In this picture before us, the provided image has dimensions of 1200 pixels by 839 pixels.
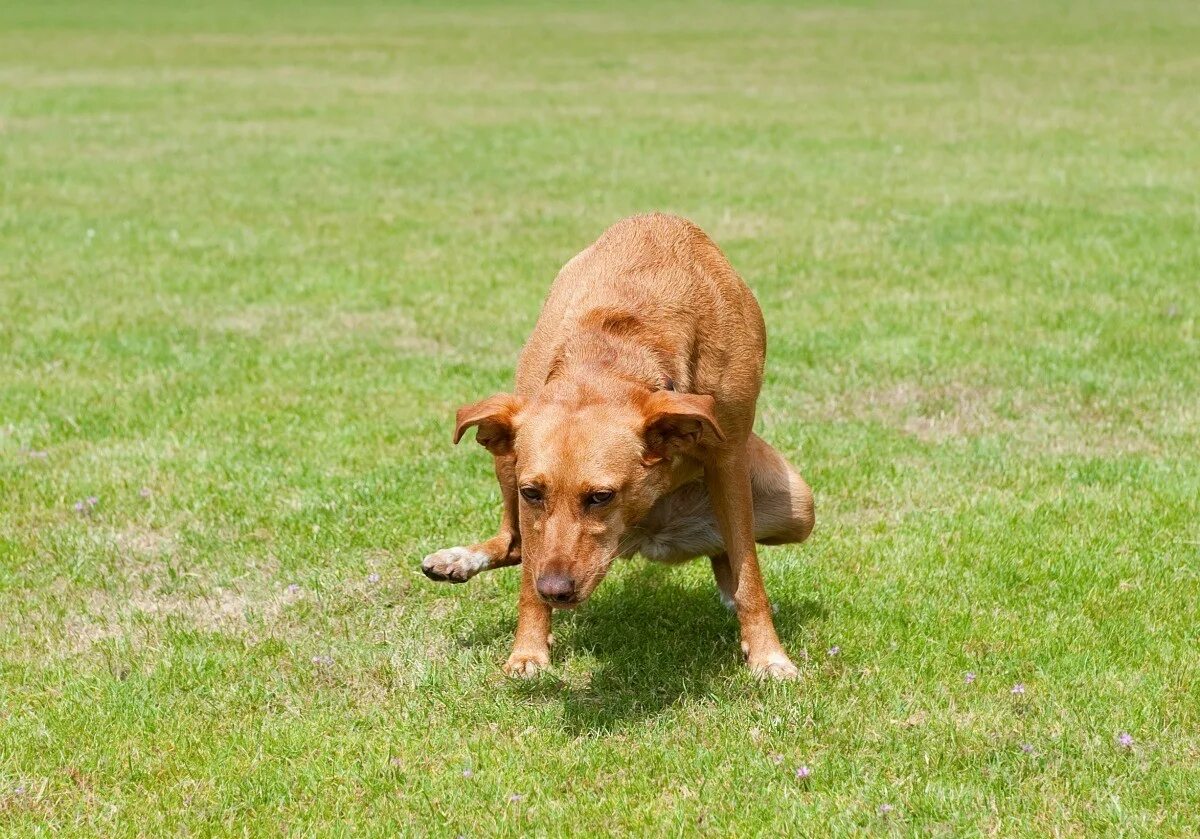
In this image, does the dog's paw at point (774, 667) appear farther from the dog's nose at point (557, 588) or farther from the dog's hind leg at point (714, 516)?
the dog's nose at point (557, 588)

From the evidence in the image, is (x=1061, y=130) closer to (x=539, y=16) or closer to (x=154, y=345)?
A: (x=154, y=345)

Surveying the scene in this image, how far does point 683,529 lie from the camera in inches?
231

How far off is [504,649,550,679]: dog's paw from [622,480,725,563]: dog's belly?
1.87 ft

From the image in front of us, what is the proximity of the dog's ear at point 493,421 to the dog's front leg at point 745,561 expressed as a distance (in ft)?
2.81

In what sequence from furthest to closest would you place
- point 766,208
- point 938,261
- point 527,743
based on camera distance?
point 766,208, point 938,261, point 527,743

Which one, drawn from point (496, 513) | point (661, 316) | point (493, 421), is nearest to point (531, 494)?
point (493, 421)

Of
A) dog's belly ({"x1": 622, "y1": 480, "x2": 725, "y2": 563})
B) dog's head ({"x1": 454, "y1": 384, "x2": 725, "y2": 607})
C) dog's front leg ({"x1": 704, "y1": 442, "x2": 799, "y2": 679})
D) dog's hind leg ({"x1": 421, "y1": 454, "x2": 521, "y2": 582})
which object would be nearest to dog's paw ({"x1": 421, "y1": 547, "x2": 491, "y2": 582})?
dog's hind leg ({"x1": 421, "y1": 454, "x2": 521, "y2": 582})

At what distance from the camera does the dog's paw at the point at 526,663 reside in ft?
18.8

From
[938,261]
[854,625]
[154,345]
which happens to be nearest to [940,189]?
[938,261]

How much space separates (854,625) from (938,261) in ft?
25.9

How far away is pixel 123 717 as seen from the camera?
17.4ft

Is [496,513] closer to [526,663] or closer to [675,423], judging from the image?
[526,663]

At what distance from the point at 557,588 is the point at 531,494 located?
354 mm

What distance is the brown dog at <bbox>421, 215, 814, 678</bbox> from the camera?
4.90 meters
